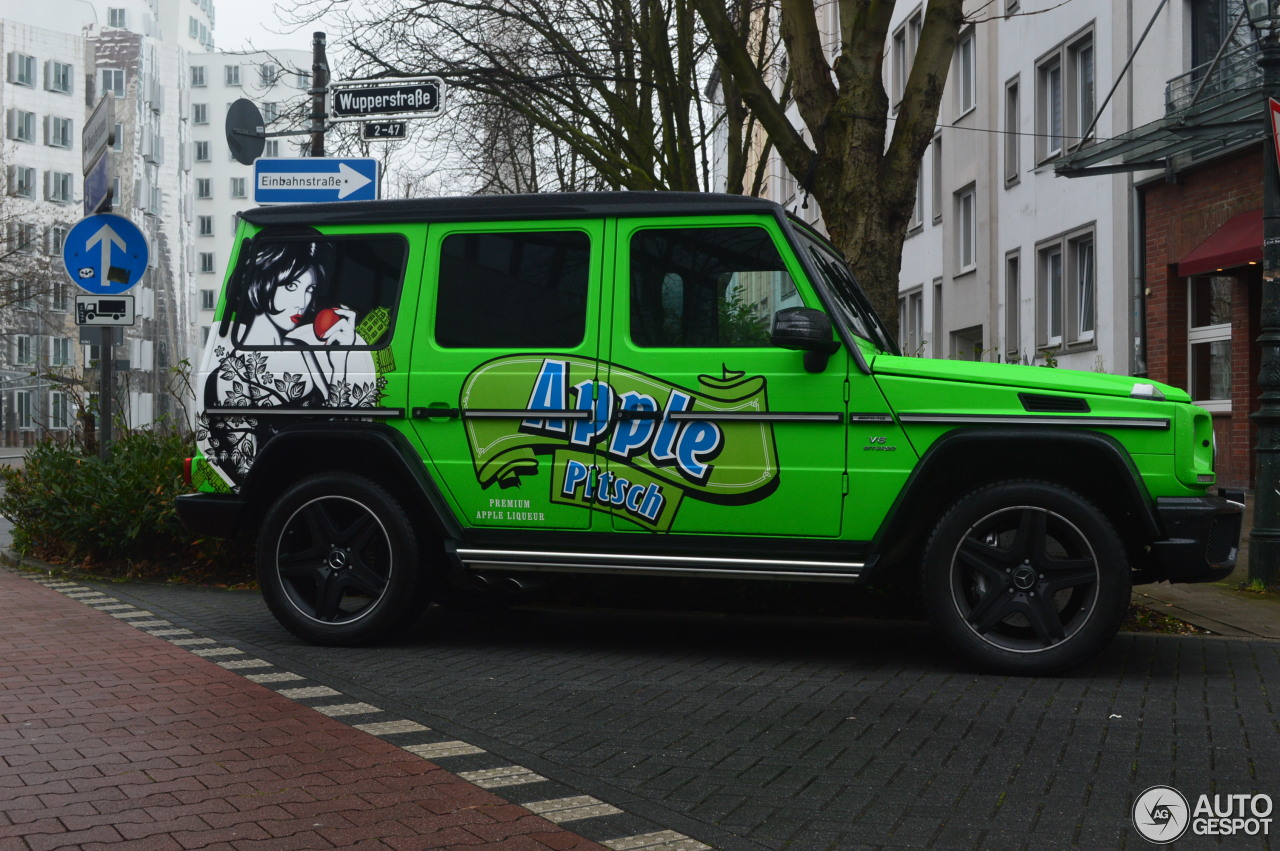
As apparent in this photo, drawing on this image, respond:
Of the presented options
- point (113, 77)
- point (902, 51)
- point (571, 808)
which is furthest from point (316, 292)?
point (113, 77)

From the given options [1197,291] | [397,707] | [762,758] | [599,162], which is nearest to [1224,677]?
[762,758]

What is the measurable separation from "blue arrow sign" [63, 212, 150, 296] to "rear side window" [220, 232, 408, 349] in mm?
4825

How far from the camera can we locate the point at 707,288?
7.11 m

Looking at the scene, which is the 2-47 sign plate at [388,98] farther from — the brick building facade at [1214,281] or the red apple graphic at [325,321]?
the brick building facade at [1214,281]

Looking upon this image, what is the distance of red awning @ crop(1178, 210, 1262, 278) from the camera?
18.4 metres

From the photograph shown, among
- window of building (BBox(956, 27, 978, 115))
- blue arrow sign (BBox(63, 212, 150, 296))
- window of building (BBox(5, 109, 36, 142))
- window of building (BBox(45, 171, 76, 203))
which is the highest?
window of building (BBox(5, 109, 36, 142))

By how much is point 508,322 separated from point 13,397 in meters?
66.5

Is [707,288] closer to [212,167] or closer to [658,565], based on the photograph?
[658,565]

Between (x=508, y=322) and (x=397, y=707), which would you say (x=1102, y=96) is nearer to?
(x=508, y=322)

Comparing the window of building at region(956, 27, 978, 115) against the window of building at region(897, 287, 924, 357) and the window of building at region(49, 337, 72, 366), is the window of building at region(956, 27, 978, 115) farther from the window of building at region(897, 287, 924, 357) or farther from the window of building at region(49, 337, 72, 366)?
the window of building at region(49, 337, 72, 366)

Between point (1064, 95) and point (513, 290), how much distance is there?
20465 millimetres

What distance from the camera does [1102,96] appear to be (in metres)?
23.9

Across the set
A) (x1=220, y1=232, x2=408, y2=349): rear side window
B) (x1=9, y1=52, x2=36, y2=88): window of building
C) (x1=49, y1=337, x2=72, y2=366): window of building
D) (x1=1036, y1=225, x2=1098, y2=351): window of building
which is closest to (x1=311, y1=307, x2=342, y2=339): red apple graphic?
(x1=220, y1=232, x2=408, y2=349): rear side window

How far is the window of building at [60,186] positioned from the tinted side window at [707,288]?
72.3m
